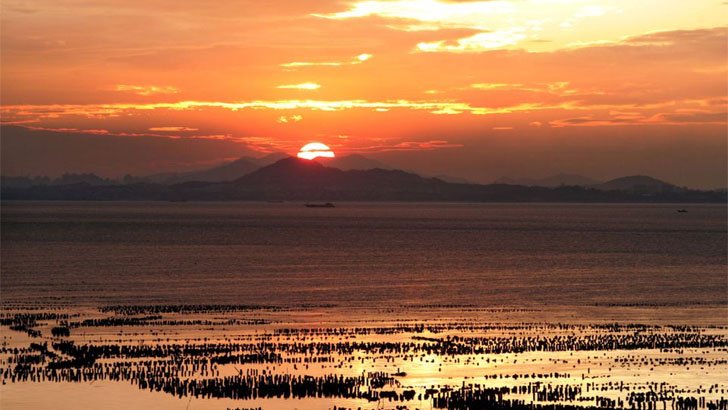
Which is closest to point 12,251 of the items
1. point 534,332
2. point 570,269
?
point 570,269

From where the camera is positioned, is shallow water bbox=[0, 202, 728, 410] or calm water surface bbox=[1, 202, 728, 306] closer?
shallow water bbox=[0, 202, 728, 410]

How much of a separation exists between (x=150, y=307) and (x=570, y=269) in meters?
65.8

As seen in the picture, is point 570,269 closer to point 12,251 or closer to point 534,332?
point 534,332

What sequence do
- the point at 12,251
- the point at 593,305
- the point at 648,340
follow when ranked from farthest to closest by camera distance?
the point at 12,251 → the point at 593,305 → the point at 648,340

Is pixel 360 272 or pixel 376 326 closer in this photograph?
pixel 376 326

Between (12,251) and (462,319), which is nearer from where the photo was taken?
(462,319)

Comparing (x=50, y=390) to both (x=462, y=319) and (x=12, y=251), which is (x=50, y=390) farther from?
(x=12, y=251)

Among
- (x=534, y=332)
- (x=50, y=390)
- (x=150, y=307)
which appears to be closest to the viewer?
(x=50, y=390)

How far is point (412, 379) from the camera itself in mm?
44625

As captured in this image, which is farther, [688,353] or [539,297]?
[539,297]

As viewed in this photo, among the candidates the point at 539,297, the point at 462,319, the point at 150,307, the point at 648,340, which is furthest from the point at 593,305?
the point at 150,307

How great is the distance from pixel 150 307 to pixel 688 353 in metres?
41.3

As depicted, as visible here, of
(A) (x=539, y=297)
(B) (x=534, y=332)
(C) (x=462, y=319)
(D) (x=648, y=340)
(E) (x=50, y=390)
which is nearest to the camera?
(E) (x=50, y=390)

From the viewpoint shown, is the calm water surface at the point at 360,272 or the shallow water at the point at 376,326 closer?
the shallow water at the point at 376,326
